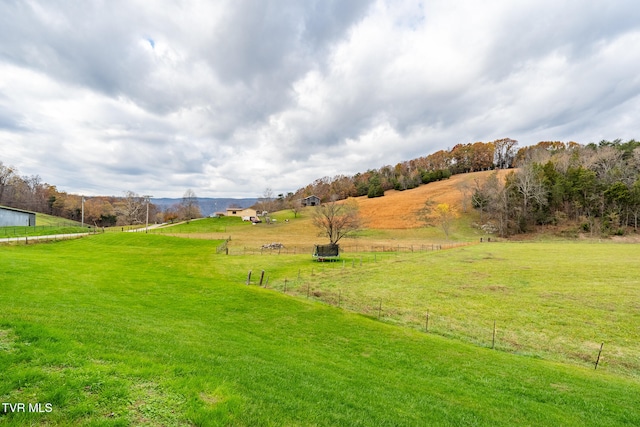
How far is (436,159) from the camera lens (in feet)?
531

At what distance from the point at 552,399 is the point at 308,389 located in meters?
7.65

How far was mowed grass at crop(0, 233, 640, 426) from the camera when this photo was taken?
17.6ft

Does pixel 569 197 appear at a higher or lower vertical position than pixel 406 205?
higher

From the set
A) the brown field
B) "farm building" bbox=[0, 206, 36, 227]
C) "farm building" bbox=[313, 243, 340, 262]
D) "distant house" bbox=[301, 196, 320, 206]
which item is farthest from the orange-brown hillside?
"farm building" bbox=[0, 206, 36, 227]

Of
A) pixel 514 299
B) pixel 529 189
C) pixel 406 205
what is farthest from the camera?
pixel 406 205

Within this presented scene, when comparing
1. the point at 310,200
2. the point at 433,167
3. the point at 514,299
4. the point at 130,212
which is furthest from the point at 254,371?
the point at 433,167

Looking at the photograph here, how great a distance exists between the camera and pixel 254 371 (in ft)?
26.4

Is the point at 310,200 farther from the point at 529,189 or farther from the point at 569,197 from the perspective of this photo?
the point at 569,197

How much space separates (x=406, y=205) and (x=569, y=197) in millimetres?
43116

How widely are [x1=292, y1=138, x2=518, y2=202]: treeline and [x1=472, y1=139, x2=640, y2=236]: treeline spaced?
52.7 m

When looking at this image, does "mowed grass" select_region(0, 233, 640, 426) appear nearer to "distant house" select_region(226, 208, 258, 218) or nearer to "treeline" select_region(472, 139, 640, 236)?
"treeline" select_region(472, 139, 640, 236)

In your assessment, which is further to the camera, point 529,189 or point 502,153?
point 502,153

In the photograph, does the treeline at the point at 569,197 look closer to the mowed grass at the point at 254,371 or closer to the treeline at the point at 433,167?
the treeline at the point at 433,167

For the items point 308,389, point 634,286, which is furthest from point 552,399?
point 634,286
